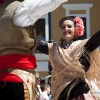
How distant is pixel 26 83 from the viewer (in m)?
2.53

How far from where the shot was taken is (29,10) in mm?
2486

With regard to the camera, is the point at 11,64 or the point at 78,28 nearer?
the point at 11,64

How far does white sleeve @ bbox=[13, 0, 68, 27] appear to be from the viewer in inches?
97.7

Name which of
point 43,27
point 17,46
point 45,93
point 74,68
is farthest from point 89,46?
point 43,27

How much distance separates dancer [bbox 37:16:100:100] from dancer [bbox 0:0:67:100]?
856mm

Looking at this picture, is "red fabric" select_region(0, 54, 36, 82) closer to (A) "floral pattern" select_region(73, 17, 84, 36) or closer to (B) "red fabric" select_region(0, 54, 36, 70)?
(B) "red fabric" select_region(0, 54, 36, 70)

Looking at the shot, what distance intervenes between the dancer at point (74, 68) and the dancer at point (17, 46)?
0.86 metres

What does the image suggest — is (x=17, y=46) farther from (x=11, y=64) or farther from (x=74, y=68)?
(x=74, y=68)

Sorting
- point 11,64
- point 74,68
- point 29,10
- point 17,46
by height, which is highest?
point 29,10

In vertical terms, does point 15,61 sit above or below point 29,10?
below

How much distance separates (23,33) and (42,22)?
10.9m

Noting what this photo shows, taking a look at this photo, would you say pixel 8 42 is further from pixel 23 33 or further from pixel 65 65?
pixel 65 65

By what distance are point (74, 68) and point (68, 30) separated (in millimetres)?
360

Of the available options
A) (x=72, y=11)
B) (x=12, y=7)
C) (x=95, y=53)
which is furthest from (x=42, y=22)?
(x=12, y=7)
